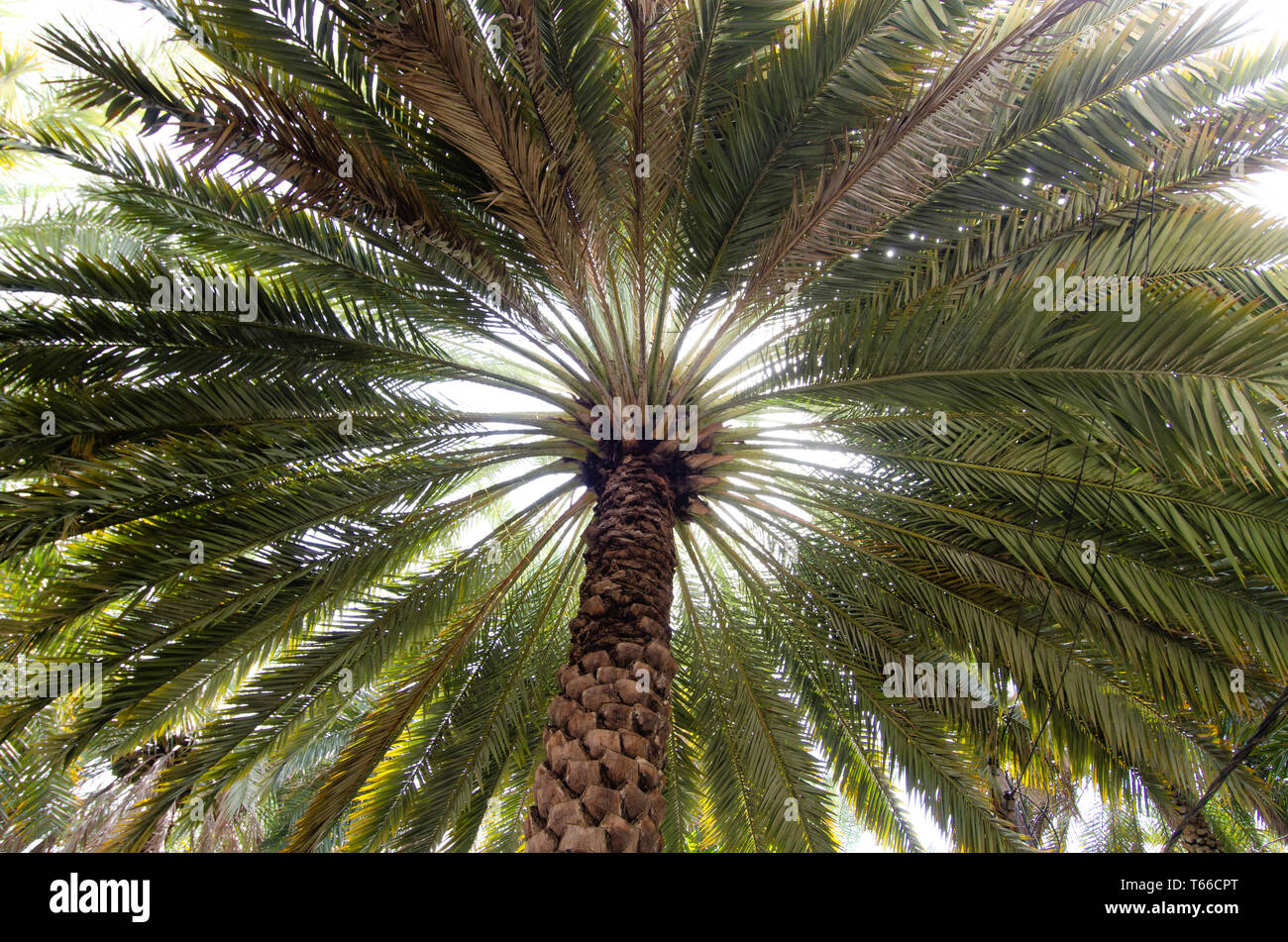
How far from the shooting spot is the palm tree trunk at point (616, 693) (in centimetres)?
313

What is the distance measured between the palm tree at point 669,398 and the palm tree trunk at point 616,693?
27mm

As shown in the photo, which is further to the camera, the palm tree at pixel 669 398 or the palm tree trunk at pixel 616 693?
the palm tree at pixel 669 398

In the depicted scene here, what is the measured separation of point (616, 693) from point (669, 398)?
230 centimetres

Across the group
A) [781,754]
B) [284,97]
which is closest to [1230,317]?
[781,754]

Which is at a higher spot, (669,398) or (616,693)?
(669,398)

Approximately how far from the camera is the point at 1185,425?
2.79 metres

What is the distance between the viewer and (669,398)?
5.31 metres

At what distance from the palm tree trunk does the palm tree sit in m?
0.03

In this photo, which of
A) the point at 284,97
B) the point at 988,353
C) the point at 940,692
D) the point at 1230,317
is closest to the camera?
the point at 1230,317

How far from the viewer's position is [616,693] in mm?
3684

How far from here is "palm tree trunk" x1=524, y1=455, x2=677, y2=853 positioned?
10.3ft

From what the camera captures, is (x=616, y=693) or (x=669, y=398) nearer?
(x=616, y=693)
